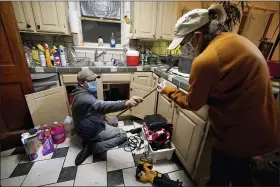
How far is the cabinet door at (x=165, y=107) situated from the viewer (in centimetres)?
154

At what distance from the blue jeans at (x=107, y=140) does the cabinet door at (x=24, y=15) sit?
5.29 feet

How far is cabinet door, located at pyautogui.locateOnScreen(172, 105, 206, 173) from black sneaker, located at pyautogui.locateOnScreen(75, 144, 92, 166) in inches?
37.9

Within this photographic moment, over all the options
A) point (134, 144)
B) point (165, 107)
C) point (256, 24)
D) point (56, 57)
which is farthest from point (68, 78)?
point (256, 24)

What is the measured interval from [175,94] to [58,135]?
1.50m

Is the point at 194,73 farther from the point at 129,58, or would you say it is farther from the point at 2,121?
the point at 2,121

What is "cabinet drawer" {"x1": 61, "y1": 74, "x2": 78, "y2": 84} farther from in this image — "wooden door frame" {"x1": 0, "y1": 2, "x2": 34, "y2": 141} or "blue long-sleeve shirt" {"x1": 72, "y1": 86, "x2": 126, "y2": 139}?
"blue long-sleeve shirt" {"x1": 72, "y1": 86, "x2": 126, "y2": 139}

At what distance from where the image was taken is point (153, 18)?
2.12 m

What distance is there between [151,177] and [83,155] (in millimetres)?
750

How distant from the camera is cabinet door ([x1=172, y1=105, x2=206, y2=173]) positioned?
43.9 inches

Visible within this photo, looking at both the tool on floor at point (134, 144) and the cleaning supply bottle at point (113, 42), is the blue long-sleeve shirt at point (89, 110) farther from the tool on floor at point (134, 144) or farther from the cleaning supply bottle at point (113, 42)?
the cleaning supply bottle at point (113, 42)

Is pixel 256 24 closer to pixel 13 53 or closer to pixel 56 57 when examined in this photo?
pixel 56 57

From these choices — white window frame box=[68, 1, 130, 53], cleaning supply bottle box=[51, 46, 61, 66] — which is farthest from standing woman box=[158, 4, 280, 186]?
white window frame box=[68, 1, 130, 53]

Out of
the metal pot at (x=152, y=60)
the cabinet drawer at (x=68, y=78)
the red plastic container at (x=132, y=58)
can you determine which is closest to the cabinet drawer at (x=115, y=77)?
the red plastic container at (x=132, y=58)

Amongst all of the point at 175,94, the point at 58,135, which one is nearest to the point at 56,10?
the point at 58,135
